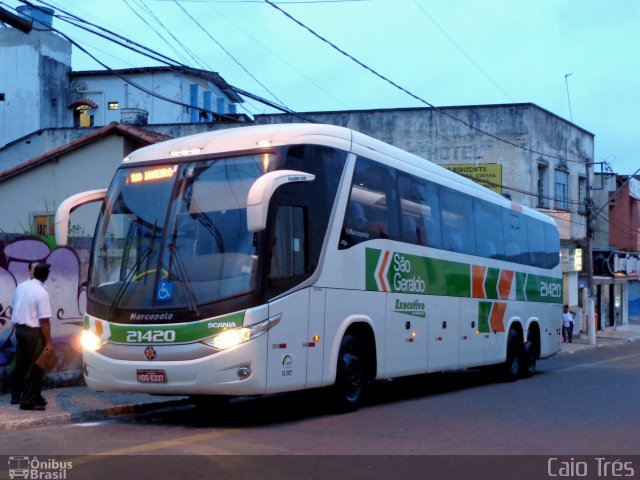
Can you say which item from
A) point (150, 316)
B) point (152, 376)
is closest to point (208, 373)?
point (152, 376)

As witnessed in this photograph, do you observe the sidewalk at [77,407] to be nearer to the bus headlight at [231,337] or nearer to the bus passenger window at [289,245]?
the bus headlight at [231,337]

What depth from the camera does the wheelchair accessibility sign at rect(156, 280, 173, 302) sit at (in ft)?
33.5

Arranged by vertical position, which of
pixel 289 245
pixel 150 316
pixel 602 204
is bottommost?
pixel 150 316

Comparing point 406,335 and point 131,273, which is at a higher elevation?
point 131,273

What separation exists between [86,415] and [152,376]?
6.12 ft

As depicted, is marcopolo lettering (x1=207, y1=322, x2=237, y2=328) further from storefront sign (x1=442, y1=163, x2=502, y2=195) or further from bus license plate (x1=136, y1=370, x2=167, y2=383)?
storefront sign (x1=442, y1=163, x2=502, y2=195)

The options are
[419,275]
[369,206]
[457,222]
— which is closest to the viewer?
[369,206]

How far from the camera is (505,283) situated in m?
18.3

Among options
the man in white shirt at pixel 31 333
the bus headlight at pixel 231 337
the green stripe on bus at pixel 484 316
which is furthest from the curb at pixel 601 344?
A: the bus headlight at pixel 231 337

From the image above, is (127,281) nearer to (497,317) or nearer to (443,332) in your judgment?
(443,332)

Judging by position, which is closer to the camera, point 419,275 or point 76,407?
point 76,407

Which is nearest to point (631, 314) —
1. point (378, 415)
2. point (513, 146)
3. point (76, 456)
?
point (513, 146)

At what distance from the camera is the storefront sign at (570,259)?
42.7 m

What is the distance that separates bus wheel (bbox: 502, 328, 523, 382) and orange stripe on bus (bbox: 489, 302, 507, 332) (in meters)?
0.69
